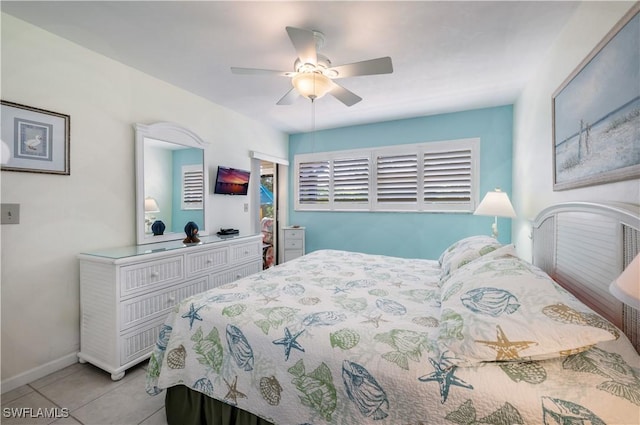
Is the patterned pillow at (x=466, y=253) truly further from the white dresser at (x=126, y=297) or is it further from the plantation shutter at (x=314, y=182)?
the plantation shutter at (x=314, y=182)

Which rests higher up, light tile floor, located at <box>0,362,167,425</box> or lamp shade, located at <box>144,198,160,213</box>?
lamp shade, located at <box>144,198,160,213</box>

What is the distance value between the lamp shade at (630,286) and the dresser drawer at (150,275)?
2577 millimetres

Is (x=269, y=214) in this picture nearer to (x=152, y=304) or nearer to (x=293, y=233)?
(x=293, y=233)

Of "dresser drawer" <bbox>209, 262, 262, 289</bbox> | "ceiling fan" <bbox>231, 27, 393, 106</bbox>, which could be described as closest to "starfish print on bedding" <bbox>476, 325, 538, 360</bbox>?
"ceiling fan" <bbox>231, 27, 393, 106</bbox>

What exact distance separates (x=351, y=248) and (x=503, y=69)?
9.55 feet

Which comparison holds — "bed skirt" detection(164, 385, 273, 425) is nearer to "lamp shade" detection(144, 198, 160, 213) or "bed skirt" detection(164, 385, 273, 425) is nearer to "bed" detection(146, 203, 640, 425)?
"bed" detection(146, 203, 640, 425)

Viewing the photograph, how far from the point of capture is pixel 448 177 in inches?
149

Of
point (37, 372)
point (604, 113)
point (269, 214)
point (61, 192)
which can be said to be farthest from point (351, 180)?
point (37, 372)

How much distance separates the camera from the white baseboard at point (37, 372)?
6.13ft

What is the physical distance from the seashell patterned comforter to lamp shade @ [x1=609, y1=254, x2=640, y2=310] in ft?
1.24

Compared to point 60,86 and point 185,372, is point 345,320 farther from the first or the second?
point 60,86

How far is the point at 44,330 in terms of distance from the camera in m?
2.05

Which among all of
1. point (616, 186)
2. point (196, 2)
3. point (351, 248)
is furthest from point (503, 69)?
point (351, 248)

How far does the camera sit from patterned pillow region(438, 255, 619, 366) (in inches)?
36.7
